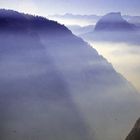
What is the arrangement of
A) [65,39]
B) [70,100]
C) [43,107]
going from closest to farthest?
[43,107] → [70,100] → [65,39]

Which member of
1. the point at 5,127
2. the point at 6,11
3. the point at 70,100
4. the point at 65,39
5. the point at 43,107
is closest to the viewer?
the point at 5,127

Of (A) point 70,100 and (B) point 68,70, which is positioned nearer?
(A) point 70,100

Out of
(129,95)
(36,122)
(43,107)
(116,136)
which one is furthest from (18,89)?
(129,95)

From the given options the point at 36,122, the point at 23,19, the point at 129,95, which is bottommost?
the point at 129,95

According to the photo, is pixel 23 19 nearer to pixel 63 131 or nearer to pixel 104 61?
pixel 104 61

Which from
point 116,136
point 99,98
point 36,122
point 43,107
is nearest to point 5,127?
point 36,122

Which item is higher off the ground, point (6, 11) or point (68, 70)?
point (6, 11)
